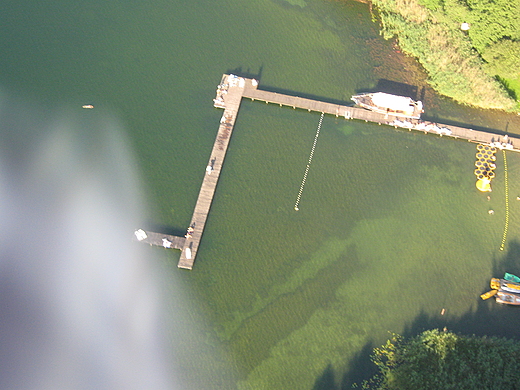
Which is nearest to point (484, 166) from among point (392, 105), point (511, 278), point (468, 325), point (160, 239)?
point (392, 105)

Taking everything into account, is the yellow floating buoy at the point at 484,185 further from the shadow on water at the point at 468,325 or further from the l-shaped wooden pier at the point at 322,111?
the shadow on water at the point at 468,325

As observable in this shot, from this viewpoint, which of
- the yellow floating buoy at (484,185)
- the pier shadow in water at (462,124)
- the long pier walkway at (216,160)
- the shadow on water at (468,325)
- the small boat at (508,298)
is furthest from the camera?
the pier shadow in water at (462,124)

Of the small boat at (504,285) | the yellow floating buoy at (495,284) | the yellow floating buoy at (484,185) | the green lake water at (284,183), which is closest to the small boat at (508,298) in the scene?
the small boat at (504,285)

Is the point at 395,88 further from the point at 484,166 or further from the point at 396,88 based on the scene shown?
the point at 484,166

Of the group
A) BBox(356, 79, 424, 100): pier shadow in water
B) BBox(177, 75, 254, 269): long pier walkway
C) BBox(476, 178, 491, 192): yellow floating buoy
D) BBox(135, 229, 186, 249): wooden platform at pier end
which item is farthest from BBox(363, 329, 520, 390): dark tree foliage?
BBox(356, 79, 424, 100): pier shadow in water

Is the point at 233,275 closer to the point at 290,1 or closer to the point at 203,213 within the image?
the point at 203,213

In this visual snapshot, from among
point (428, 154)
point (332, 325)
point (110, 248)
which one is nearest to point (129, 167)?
point (110, 248)

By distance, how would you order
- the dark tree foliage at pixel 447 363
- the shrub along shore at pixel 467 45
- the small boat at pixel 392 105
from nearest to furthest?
1. the dark tree foliage at pixel 447 363
2. the shrub along shore at pixel 467 45
3. the small boat at pixel 392 105
